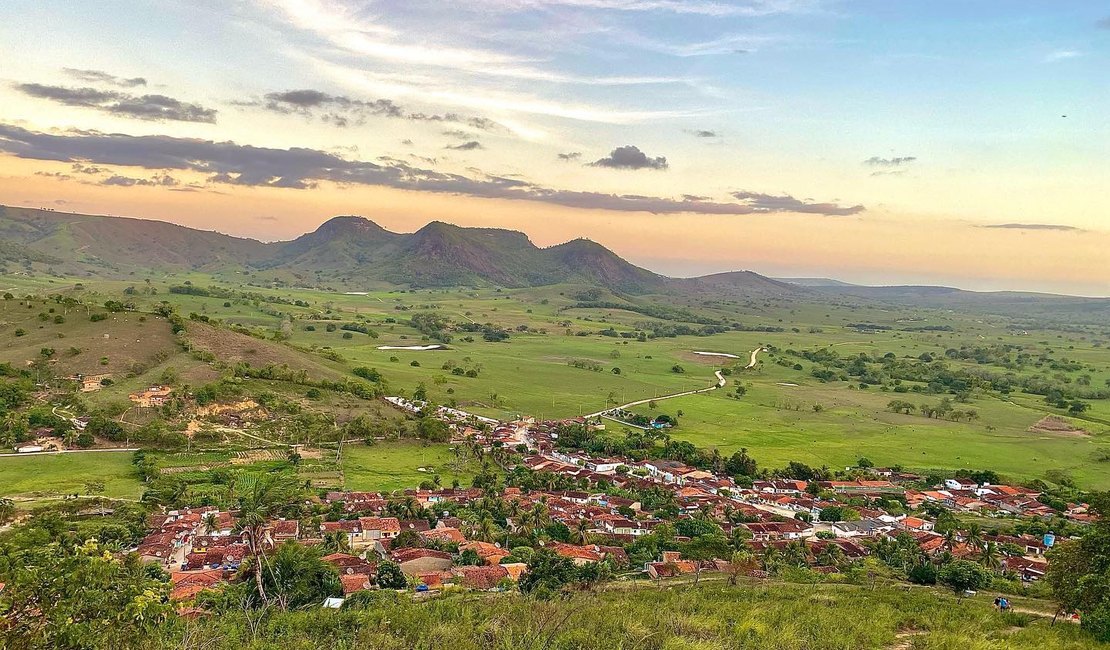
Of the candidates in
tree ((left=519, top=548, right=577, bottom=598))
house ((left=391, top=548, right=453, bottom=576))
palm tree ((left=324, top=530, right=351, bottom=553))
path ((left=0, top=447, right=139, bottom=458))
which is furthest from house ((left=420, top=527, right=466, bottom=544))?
path ((left=0, top=447, right=139, bottom=458))

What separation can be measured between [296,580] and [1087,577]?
34187 millimetres

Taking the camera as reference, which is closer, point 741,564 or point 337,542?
point 741,564

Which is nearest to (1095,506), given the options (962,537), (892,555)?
(892,555)

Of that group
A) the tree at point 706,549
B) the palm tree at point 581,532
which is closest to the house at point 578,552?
the palm tree at point 581,532

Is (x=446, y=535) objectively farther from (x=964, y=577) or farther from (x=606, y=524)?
(x=964, y=577)

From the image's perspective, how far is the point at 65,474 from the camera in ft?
165

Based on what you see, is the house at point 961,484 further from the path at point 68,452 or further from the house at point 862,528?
the path at point 68,452

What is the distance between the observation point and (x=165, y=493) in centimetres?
4838

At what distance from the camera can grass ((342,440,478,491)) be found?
56628mm

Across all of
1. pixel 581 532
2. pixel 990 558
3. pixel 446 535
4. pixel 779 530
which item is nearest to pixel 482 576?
pixel 446 535

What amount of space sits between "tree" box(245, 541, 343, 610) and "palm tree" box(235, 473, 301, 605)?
616 millimetres

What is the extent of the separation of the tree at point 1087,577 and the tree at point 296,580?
32.3 m

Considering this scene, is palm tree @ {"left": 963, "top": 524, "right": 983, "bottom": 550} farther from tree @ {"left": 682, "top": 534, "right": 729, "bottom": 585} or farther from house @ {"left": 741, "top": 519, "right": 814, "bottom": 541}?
tree @ {"left": 682, "top": 534, "right": 729, "bottom": 585}

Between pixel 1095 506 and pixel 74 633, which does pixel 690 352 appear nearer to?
pixel 1095 506
